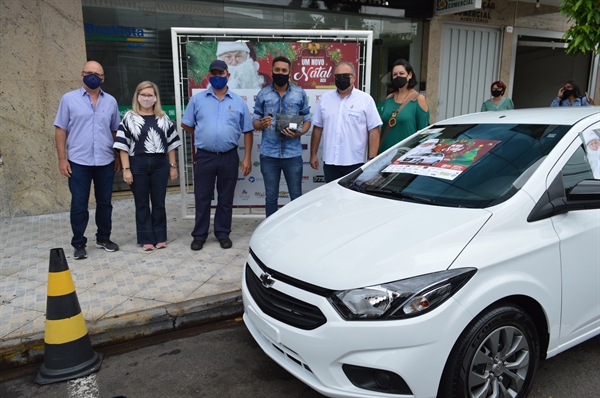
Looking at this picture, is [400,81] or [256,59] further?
[256,59]

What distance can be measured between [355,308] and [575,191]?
1.41 meters

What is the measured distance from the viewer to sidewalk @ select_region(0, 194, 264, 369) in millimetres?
3549

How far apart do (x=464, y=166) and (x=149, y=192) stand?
11.4 feet

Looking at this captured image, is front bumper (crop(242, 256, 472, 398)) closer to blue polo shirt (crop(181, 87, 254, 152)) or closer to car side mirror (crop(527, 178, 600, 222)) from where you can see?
car side mirror (crop(527, 178, 600, 222))

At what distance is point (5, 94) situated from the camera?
245 inches

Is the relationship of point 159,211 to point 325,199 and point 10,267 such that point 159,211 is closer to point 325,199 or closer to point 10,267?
point 10,267

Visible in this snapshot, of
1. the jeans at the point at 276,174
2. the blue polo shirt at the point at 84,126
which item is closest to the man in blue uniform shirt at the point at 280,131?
the jeans at the point at 276,174

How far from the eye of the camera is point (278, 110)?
511 centimetres

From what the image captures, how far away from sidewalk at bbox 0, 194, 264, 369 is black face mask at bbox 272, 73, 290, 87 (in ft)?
5.67

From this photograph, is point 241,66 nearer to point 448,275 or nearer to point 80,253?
point 80,253

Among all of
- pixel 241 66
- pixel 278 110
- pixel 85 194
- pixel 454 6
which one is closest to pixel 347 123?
pixel 278 110

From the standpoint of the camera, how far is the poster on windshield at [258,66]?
5371mm

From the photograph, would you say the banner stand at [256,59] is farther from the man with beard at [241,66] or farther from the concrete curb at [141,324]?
the concrete curb at [141,324]

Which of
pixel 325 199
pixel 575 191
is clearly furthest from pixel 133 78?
pixel 575 191
